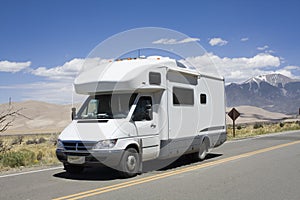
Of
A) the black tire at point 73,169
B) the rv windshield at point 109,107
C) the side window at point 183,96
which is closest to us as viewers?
the rv windshield at point 109,107

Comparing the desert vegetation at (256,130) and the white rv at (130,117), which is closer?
the white rv at (130,117)

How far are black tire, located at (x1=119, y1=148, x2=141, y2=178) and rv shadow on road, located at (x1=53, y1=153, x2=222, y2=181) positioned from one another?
296 mm

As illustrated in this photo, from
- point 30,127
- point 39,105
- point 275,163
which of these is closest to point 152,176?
point 275,163

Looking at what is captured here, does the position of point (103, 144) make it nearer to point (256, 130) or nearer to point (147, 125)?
point (147, 125)

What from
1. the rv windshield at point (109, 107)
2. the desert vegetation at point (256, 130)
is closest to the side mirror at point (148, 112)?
the rv windshield at point (109, 107)

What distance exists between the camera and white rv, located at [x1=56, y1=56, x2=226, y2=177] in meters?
9.61

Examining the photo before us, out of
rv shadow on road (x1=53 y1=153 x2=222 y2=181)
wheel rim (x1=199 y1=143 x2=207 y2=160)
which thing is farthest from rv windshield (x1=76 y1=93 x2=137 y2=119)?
wheel rim (x1=199 y1=143 x2=207 y2=160)

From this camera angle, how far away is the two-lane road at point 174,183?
8.10m

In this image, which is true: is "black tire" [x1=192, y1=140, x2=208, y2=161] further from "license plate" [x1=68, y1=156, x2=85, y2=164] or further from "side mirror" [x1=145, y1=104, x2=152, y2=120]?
"license plate" [x1=68, y1=156, x2=85, y2=164]

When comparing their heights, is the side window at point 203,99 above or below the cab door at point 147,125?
above

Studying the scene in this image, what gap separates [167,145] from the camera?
11.2m

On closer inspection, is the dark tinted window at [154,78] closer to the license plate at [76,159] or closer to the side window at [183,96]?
the side window at [183,96]

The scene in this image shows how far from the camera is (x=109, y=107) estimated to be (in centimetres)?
1030

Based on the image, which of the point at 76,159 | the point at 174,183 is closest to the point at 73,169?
the point at 76,159
